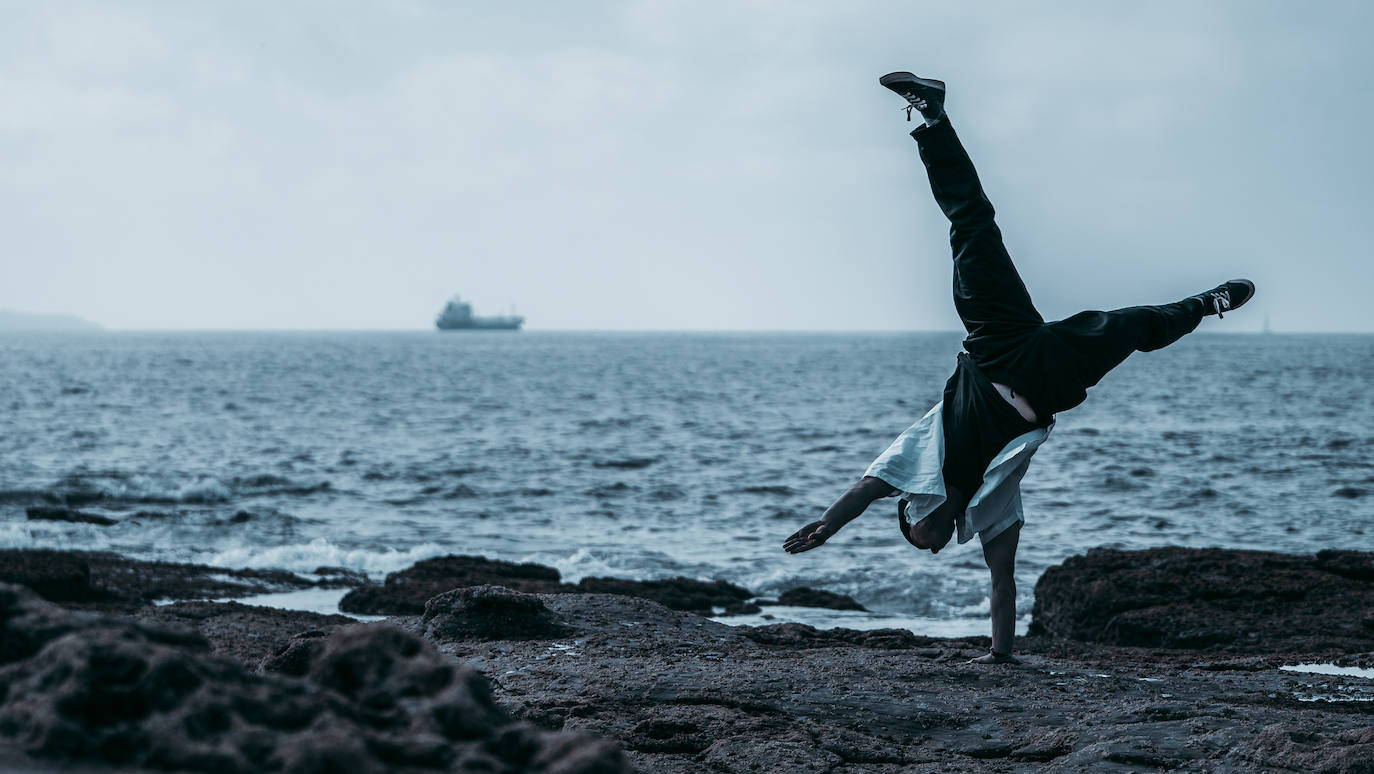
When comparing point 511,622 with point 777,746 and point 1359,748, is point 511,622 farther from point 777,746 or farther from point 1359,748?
point 1359,748

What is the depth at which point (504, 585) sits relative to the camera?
10266 mm

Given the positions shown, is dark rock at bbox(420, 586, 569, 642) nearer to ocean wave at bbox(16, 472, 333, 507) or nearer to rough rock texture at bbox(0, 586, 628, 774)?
rough rock texture at bbox(0, 586, 628, 774)

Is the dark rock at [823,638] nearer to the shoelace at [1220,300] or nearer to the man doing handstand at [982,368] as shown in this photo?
the man doing handstand at [982,368]

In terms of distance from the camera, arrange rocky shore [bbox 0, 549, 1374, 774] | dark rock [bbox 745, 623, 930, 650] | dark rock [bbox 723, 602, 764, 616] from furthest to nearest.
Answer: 1. dark rock [bbox 723, 602, 764, 616]
2. dark rock [bbox 745, 623, 930, 650]
3. rocky shore [bbox 0, 549, 1374, 774]

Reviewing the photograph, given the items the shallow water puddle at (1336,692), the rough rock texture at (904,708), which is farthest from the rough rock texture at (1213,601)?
the rough rock texture at (904,708)

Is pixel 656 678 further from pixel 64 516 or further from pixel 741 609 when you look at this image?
Answer: pixel 64 516

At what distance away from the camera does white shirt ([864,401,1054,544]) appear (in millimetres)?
4863

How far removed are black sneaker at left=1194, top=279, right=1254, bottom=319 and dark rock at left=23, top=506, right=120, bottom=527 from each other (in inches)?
591

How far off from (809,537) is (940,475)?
75 centimetres

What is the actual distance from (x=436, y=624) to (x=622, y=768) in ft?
14.2

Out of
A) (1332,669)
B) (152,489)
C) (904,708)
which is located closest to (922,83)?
(904,708)

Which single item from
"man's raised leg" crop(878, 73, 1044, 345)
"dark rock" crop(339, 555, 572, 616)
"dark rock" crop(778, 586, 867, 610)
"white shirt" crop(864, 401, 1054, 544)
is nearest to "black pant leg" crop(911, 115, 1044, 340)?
"man's raised leg" crop(878, 73, 1044, 345)

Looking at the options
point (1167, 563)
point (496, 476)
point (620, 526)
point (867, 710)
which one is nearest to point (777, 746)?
point (867, 710)

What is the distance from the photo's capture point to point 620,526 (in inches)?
624
